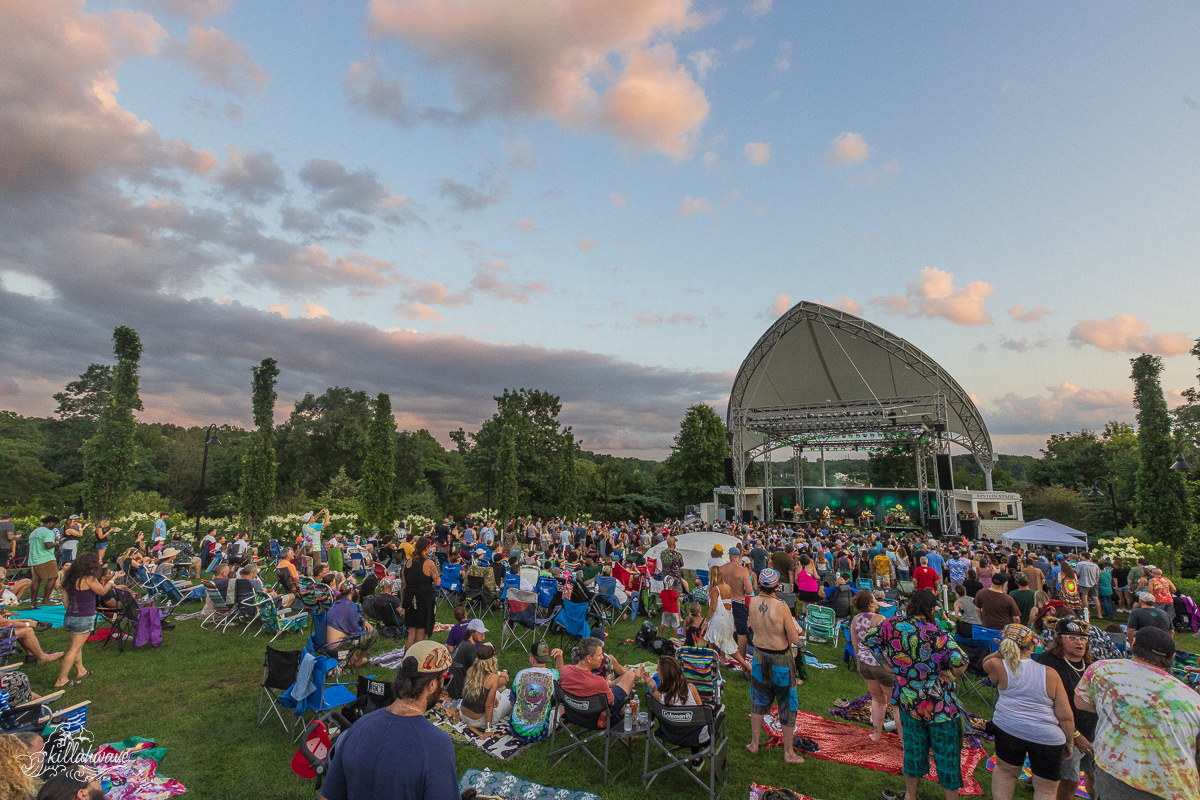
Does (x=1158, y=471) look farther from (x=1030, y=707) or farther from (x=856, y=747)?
(x=1030, y=707)

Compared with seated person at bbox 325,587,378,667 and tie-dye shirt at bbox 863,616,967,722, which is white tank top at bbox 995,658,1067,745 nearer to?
tie-dye shirt at bbox 863,616,967,722

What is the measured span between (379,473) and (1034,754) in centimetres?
1915

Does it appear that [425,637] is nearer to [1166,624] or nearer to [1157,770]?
[1157,770]

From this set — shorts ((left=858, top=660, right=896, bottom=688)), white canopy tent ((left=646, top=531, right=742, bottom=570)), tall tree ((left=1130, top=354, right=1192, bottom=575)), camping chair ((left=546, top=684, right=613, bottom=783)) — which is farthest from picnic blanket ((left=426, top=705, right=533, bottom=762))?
tall tree ((left=1130, top=354, right=1192, bottom=575))

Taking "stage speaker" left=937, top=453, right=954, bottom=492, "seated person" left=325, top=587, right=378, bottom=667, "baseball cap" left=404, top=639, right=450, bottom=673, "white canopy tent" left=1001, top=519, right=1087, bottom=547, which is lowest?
"seated person" left=325, top=587, right=378, bottom=667

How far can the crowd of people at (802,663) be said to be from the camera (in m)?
2.62

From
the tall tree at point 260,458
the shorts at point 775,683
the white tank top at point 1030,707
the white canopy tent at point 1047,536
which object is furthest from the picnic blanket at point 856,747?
the tall tree at point 260,458

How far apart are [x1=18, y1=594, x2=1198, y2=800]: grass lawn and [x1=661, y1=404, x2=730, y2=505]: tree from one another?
33321 mm

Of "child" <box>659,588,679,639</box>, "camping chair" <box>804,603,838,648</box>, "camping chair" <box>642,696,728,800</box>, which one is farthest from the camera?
"camping chair" <box>804,603,838,648</box>

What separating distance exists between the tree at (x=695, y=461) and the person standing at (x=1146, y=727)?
37116 mm

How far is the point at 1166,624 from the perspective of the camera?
6047 mm

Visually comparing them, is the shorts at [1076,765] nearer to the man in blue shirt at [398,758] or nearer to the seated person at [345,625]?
the man in blue shirt at [398,758]

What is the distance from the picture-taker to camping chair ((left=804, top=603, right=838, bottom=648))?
841cm

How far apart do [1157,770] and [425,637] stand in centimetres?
617
